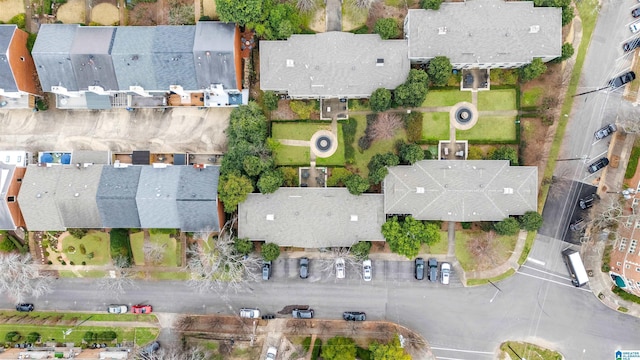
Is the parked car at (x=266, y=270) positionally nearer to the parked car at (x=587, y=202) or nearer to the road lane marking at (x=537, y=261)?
the road lane marking at (x=537, y=261)

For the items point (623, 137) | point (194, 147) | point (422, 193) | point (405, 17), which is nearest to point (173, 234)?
point (194, 147)

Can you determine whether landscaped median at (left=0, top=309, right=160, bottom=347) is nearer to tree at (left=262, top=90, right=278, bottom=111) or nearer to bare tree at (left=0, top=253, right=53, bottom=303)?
bare tree at (left=0, top=253, right=53, bottom=303)

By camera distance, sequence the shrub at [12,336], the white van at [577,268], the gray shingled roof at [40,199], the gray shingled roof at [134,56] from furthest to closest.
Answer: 1. the shrub at [12,336]
2. the white van at [577,268]
3. the gray shingled roof at [40,199]
4. the gray shingled roof at [134,56]

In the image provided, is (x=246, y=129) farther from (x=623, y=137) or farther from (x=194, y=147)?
(x=623, y=137)

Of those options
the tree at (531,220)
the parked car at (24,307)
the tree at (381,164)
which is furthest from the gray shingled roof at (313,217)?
the parked car at (24,307)

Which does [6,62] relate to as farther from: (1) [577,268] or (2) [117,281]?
(1) [577,268]

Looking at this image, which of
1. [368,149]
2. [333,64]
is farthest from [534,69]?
[333,64]
